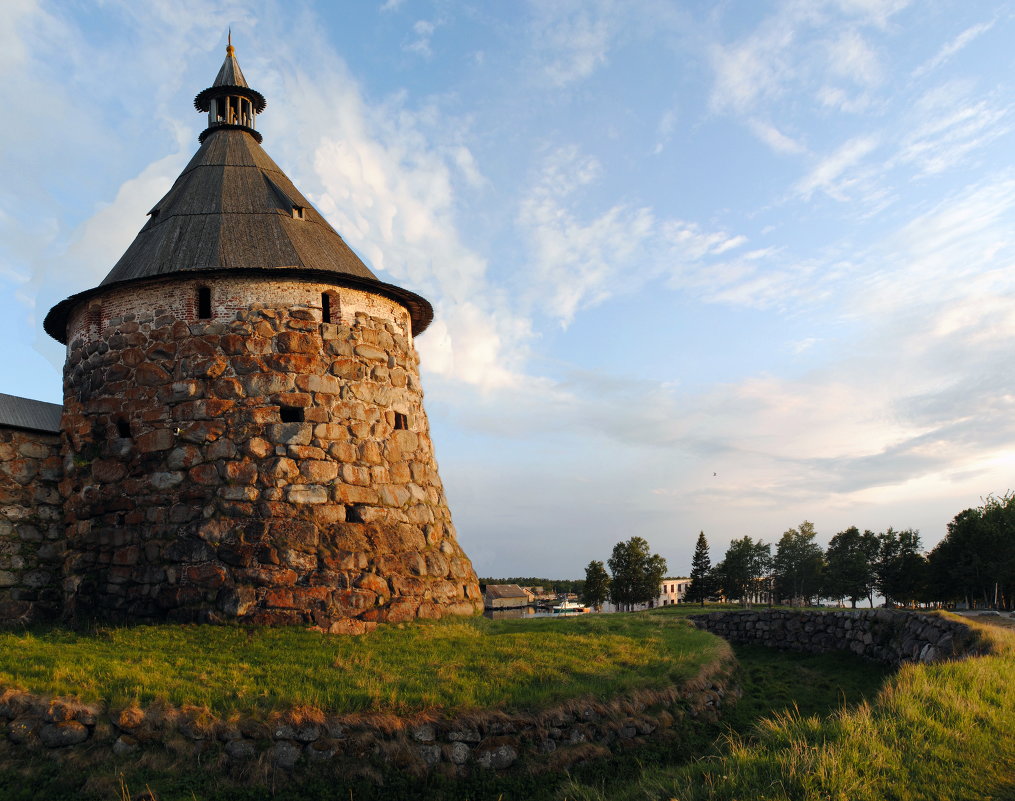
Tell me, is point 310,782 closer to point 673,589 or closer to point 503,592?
point 503,592

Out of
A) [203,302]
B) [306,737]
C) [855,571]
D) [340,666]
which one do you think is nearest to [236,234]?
[203,302]

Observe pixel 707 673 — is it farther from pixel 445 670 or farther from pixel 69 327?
pixel 69 327

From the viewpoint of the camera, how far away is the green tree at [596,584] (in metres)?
51.1

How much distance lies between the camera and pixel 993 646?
11.6 meters

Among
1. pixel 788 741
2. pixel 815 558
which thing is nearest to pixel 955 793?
pixel 788 741

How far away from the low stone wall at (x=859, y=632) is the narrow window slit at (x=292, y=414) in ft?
40.5

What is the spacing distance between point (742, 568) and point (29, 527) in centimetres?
4631

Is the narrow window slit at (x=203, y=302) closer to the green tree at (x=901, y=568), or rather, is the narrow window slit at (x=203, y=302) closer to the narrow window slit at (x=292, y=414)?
the narrow window slit at (x=292, y=414)

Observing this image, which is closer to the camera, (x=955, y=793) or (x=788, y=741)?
(x=955, y=793)

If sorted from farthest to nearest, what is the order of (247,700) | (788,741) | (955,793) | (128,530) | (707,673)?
1. (128,530)
2. (707,673)
3. (247,700)
4. (788,741)
5. (955,793)

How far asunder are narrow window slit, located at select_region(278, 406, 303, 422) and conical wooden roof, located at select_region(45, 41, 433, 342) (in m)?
2.74

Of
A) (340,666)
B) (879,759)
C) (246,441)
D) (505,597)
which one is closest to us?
(879,759)

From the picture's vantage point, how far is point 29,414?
13.9m

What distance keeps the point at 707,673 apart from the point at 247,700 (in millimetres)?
7215
